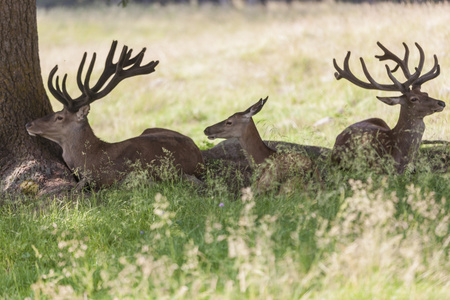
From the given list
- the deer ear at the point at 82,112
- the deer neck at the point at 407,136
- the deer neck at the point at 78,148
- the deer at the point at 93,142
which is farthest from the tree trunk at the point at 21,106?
the deer neck at the point at 407,136

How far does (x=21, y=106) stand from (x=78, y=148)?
0.75 meters

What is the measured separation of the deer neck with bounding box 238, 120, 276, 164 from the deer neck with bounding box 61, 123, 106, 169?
151 cm

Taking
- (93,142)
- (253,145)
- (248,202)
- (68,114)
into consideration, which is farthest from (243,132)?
(68,114)

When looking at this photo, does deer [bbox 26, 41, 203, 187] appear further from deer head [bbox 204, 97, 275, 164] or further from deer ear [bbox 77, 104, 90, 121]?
deer head [bbox 204, 97, 275, 164]

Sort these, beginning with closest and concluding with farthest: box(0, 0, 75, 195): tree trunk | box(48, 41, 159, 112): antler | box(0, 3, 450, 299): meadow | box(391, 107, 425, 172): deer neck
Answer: box(0, 3, 450, 299): meadow, box(48, 41, 159, 112): antler, box(0, 0, 75, 195): tree trunk, box(391, 107, 425, 172): deer neck

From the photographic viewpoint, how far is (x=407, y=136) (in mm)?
7496

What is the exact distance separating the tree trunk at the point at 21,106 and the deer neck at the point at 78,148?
5.3 inches

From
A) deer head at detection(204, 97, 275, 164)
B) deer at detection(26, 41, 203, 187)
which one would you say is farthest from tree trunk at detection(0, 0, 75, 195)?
deer head at detection(204, 97, 275, 164)

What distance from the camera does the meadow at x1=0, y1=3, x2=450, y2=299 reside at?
394 cm

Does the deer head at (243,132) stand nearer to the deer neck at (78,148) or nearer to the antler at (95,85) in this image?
the antler at (95,85)

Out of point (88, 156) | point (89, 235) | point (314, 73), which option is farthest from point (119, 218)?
point (314, 73)

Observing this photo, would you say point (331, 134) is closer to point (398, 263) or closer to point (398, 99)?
point (398, 99)

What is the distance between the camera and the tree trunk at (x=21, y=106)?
6.99 metres

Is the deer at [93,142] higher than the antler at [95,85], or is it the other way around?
the antler at [95,85]
